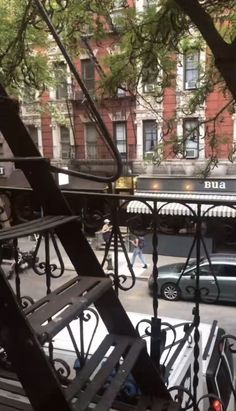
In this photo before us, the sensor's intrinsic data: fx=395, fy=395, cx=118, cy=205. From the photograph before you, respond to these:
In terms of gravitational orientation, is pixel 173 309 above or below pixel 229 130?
below

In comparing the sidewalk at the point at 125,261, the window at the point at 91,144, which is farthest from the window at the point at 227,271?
the window at the point at 91,144

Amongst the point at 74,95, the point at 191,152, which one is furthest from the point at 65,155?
the point at 191,152

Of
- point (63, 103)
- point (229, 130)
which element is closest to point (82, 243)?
point (229, 130)

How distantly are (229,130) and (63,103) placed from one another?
21.1 feet

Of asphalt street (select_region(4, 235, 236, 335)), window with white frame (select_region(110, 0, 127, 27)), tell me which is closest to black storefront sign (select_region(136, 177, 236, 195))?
asphalt street (select_region(4, 235, 236, 335))

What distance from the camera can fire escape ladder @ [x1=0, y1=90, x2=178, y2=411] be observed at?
1357 millimetres

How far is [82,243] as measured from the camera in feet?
6.53

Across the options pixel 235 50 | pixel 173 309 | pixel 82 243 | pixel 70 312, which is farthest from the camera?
pixel 173 309

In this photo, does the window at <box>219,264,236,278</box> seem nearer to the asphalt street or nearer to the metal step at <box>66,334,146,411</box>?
the asphalt street

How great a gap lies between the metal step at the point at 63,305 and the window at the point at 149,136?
12299 mm

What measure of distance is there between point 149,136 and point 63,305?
12925 millimetres

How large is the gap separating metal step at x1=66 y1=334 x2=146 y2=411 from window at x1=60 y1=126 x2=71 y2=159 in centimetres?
1420

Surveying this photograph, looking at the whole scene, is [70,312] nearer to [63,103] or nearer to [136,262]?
[136,262]

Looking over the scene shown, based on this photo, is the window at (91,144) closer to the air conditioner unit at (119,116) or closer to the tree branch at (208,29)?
the air conditioner unit at (119,116)
